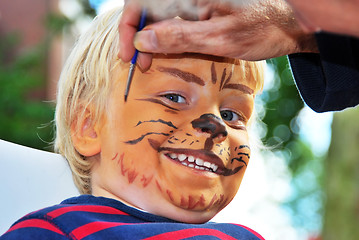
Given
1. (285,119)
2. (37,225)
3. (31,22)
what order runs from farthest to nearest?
(31,22), (285,119), (37,225)

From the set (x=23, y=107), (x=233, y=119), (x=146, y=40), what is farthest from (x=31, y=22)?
(x=146, y=40)

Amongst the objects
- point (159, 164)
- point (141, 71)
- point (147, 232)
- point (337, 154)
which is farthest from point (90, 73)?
point (337, 154)

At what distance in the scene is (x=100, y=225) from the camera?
1.40 meters

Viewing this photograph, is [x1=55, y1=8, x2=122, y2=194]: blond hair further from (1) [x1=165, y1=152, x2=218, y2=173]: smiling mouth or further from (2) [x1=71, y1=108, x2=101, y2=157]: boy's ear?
(1) [x1=165, y1=152, x2=218, y2=173]: smiling mouth

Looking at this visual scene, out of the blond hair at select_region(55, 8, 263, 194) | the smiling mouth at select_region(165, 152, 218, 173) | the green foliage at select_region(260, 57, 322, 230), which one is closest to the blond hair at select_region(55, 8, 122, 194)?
the blond hair at select_region(55, 8, 263, 194)

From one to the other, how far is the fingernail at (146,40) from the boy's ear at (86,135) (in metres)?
0.44

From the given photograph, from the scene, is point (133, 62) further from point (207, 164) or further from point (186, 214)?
point (186, 214)

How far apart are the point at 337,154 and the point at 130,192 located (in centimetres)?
294

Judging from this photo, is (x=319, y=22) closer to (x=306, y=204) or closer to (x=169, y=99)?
(x=169, y=99)

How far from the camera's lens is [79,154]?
1.72 metres

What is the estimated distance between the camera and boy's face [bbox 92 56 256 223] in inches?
58.6

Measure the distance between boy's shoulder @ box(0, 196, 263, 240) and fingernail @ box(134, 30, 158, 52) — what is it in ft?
1.54

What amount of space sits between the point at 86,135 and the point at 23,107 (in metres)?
5.44

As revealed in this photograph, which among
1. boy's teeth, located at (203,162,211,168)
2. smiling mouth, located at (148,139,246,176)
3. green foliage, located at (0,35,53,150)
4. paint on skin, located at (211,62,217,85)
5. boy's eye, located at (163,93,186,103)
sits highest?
paint on skin, located at (211,62,217,85)
